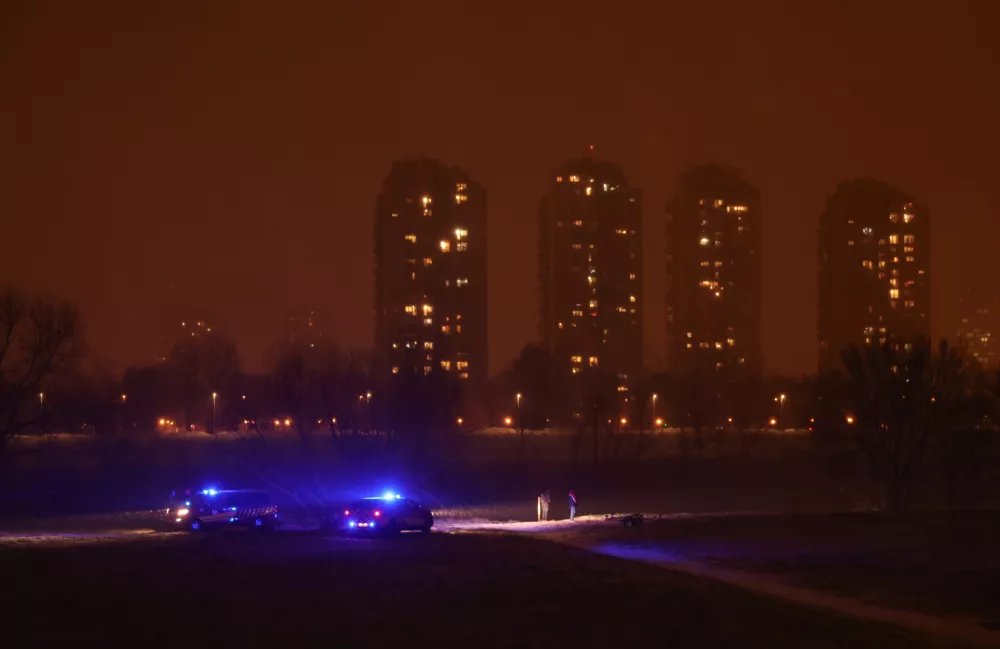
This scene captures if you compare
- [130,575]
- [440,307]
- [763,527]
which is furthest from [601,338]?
[130,575]

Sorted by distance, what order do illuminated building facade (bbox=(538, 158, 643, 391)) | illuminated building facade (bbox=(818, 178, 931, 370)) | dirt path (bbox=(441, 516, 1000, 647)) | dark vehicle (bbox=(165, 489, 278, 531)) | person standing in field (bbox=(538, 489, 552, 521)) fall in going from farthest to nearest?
1. illuminated building facade (bbox=(818, 178, 931, 370))
2. illuminated building facade (bbox=(538, 158, 643, 391))
3. person standing in field (bbox=(538, 489, 552, 521))
4. dark vehicle (bbox=(165, 489, 278, 531))
5. dirt path (bbox=(441, 516, 1000, 647))

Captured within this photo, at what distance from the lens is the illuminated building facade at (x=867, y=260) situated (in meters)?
194

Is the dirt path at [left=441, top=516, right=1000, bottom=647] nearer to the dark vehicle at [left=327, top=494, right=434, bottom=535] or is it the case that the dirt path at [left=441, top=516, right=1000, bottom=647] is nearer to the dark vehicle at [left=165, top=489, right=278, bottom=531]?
the dark vehicle at [left=327, top=494, right=434, bottom=535]

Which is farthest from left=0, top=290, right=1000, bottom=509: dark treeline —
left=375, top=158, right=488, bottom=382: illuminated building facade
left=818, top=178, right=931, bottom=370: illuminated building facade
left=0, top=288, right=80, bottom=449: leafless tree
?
left=818, top=178, right=931, bottom=370: illuminated building facade

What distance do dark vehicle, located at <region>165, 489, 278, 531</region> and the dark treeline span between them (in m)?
17.9

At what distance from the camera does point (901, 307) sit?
652ft

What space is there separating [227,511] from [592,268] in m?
154

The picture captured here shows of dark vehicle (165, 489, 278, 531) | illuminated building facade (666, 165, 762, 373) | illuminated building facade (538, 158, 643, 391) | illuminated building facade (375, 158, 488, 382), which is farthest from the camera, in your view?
illuminated building facade (666, 165, 762, 373)

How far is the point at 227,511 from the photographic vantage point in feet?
113

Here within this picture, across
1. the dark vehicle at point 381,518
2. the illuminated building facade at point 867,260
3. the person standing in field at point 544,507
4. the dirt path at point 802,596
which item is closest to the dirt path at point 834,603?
the dirt path at point 802,596

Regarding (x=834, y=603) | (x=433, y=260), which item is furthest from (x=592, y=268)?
(x=834, y=603)

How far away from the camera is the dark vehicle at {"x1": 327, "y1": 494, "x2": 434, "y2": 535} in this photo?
32.3m

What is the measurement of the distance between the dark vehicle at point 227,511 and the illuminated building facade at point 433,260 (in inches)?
4978

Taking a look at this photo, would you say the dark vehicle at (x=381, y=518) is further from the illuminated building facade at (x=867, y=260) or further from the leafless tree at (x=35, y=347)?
the illuminated building facade at (x=867, y=260)
